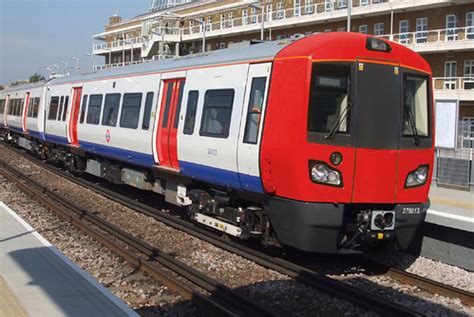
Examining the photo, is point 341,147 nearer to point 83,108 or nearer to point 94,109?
point 94,109

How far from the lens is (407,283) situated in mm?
7859

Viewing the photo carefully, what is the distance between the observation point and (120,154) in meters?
13.2

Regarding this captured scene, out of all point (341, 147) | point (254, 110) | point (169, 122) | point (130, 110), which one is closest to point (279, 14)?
point (130, 110)

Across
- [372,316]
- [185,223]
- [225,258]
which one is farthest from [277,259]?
[185,223]

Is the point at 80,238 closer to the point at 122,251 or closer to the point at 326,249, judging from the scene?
the point at 122,251

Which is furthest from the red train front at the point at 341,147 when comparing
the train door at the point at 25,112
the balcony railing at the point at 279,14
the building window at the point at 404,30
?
the balcony railing at the point at 279,14

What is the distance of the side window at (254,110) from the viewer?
8109 mm

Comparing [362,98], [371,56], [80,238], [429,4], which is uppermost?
[429,4]

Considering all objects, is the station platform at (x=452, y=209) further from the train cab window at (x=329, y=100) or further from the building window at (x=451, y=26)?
the building window at (x=451, y=26)

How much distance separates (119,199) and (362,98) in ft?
26.7

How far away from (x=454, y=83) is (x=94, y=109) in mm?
29865

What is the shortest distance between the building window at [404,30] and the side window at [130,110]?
3301 cm

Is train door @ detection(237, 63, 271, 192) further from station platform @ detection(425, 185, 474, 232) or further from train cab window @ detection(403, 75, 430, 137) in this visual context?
station platform @ detection(425, 185, 474, 232)

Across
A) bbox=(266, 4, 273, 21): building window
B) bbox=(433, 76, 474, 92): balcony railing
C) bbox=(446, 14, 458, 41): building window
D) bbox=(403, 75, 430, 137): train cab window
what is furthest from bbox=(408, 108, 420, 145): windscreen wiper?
bbox=(266, 4, 273, 21): building window
